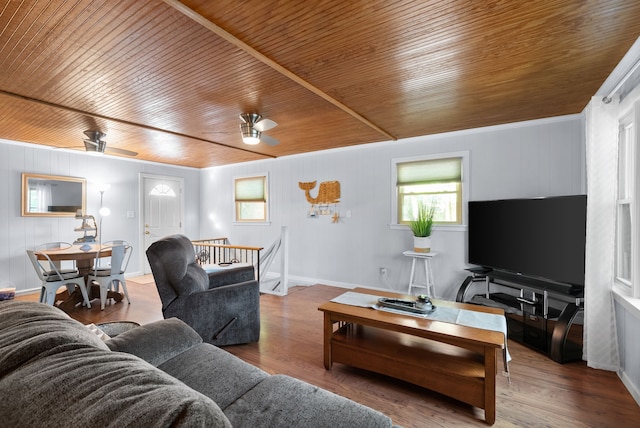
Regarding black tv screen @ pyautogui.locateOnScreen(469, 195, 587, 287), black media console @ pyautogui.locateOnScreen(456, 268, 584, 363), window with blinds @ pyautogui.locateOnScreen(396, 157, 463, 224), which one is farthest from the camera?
window with blinds @ pyautogui.locateOnScreen(396, 157, 463, 224)

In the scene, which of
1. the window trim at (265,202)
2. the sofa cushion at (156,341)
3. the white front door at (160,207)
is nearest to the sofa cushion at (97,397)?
the sofa cushion at (156,341)

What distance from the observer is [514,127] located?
12.3ft

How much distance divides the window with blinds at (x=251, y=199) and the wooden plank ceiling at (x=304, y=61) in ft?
7.86

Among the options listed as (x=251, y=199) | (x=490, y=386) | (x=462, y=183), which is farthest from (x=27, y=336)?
(x=251, y=199)

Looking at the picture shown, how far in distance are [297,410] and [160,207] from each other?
6.32 meters

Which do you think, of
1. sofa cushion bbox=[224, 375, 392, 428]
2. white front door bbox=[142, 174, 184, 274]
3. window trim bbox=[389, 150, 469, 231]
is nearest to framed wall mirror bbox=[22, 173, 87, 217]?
white front door bbox=[142, 174, 184, 274]

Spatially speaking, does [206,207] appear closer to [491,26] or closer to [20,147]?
[20,147]

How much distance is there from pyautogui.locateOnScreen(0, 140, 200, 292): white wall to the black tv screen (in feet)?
19.9

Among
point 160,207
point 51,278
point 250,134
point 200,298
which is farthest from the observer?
point 160,207

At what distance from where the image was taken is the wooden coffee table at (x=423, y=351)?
1.80 metres

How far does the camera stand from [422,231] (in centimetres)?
408

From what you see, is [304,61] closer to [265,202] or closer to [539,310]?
[539,310]

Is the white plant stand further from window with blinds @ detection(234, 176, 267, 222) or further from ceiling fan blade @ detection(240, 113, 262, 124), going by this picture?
window with blinds @ detection(234, 176, 267, 222)

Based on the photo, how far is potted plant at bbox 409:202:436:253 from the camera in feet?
13.3
